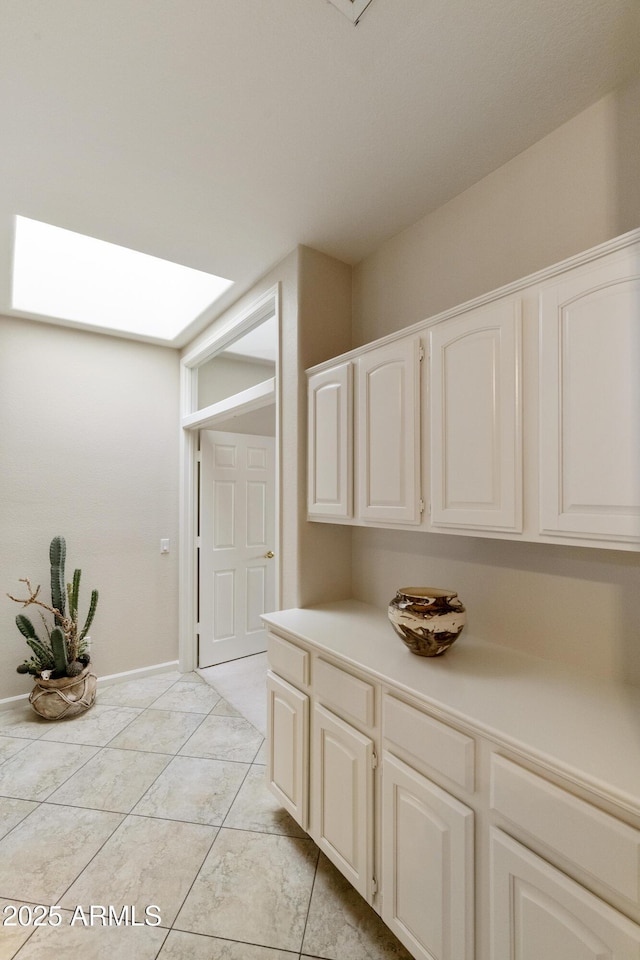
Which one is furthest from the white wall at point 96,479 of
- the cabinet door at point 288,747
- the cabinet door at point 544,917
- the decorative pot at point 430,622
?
the cabinet door at point 544,917

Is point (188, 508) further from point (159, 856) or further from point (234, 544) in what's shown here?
point (159, 856)

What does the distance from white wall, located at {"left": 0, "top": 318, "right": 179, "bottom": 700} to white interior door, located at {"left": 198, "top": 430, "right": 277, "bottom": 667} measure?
289mm

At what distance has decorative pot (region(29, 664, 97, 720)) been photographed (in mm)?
2770

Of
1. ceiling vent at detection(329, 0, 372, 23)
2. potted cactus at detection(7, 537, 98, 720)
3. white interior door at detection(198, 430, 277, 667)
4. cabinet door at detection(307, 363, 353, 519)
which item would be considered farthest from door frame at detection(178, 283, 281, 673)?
ceiling vent at detection(329, 0, 372, 23)

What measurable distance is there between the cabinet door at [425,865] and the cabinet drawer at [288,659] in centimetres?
47

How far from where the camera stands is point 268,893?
159cm

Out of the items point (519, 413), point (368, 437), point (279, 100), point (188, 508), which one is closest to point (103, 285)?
point (188, 508)

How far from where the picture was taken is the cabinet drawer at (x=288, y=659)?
1725mm

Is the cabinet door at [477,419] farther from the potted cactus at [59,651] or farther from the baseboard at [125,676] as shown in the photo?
the baseboard at [125,676]

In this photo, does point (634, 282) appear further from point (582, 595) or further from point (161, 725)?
point (161, 725)

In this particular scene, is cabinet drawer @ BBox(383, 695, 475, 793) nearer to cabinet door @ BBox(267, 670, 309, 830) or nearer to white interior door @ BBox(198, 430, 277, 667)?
cabinet door @ BBox(267, 670, 309, 830)

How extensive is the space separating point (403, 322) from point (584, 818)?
183 cm

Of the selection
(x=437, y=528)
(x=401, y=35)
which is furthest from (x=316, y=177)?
(x=437, y=528)

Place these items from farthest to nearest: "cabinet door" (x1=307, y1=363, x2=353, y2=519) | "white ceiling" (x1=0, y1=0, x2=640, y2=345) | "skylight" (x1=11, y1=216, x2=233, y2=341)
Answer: "skylight" (x1=11, y1=216, x2=233, y2=341) < "cabinet door" (x1=307, y1=363, x2=353, y2=519) < "white ceiling" (x1=0, y1=0, x2=640, y2=345)
